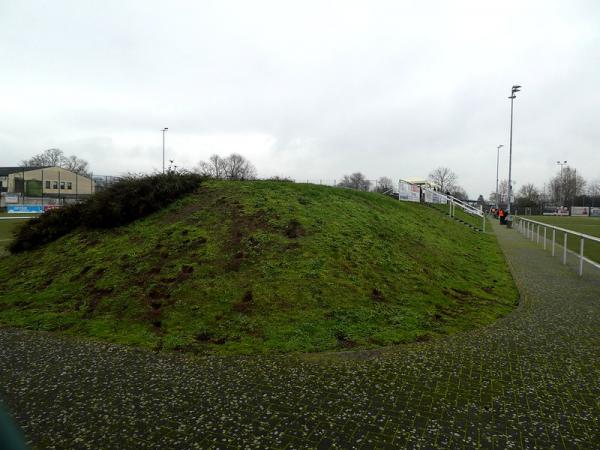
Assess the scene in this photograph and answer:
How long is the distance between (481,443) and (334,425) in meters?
1.22

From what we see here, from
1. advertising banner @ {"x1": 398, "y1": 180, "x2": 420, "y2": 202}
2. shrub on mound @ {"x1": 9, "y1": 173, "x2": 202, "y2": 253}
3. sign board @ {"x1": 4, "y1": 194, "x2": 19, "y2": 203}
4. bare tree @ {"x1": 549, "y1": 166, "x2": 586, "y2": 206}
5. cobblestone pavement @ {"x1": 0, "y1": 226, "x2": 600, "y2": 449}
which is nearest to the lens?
cobblestone pavement @ {"x1": 0, "y1": 226, "x2": 600, "y2": 449}

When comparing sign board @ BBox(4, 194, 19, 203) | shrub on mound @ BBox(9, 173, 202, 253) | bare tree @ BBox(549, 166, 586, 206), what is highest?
bare tree @ BBox(549, 166, 586, 206)

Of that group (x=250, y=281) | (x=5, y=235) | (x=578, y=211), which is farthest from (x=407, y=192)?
(x=578, y=211)

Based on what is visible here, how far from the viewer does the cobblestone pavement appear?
339cm

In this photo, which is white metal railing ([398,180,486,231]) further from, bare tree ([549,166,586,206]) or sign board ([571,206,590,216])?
bare tree ([549,166,586,206])

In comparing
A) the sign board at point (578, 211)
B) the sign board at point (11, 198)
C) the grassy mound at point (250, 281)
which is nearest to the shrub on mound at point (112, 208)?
the grassy mound at point (250, 281)

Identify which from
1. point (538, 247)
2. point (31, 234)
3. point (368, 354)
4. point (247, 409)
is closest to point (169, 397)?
point (247, 409)

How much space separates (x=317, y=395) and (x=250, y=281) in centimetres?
385

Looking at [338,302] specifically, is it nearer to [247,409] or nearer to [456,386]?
[456,386]

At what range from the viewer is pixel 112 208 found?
37.2ft

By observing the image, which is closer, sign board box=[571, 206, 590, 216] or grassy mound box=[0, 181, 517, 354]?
grassy mound box=[0, 181, 517, 354]

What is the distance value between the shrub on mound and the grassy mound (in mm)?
456

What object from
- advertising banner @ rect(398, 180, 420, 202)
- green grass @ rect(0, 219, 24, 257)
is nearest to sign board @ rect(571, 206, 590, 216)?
advertising banner @ rect(398, 180, 420, 202)

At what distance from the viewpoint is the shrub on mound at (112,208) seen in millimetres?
11445
